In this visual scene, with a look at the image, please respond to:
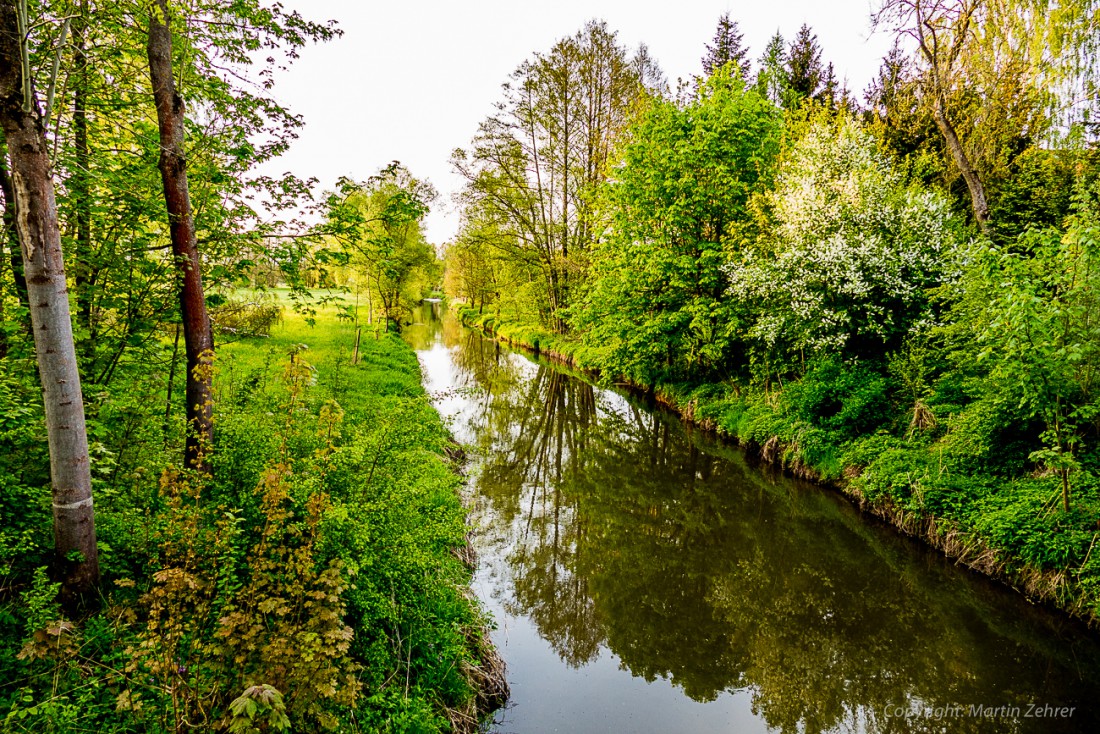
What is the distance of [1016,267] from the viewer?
23.0ft

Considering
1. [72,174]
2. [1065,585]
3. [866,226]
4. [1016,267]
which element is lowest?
[1065,585]

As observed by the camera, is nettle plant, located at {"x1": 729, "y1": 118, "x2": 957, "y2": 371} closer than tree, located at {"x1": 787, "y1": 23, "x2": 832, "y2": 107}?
Yes

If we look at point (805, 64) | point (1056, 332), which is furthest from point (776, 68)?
point (1056, 332)

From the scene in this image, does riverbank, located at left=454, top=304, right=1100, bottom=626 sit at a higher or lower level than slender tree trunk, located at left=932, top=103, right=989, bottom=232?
lower

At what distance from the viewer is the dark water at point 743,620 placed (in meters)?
5.59

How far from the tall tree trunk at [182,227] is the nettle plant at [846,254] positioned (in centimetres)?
1147

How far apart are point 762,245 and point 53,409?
14172 mm

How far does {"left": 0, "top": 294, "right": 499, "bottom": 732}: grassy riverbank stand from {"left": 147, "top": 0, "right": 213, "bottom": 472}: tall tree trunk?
255 millimetres

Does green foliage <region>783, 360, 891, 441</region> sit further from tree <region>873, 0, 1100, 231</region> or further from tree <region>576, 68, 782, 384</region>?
tree <region>873, 0, 1100, 231</region>

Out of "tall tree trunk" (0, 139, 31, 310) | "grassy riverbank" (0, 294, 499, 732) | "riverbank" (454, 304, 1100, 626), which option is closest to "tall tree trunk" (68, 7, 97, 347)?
"tall tree trunk" (0, 139, 31, 310)

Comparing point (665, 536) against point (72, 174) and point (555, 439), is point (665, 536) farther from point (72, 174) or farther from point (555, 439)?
point (72, 174)

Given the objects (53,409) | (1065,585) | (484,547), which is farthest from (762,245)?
(53,409)

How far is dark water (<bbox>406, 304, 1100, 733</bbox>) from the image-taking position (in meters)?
5.59

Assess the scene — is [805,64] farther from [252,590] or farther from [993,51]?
[252,590]
